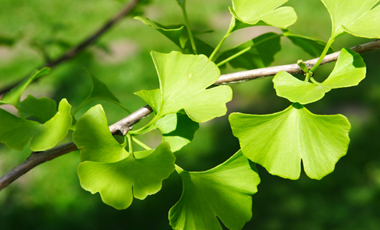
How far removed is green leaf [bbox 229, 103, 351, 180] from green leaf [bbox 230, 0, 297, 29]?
151mm

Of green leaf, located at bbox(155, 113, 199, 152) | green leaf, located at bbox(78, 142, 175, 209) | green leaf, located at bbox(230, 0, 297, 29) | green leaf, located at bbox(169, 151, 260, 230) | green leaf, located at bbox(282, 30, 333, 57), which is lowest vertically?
green leaf, located at bbox(169, 151, 260, 230)

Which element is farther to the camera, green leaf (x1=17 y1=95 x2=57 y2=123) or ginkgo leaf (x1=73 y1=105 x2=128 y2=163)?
green leaf (x1=17 y1=95 x2=57 y2=123)

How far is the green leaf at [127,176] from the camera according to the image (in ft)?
1.43

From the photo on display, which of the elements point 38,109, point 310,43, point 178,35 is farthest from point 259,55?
point 38,109

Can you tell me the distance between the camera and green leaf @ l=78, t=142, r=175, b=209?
44cm

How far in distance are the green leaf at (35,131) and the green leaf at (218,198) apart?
0.20m

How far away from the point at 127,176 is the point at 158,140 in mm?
1808

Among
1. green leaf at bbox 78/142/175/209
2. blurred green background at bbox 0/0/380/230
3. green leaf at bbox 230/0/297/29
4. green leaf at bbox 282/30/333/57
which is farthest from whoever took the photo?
blurred green background at bbox 0/0/380/230

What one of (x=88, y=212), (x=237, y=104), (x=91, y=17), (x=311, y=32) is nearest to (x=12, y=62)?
(x=91, y=17)

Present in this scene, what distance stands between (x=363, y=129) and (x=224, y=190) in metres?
1.94

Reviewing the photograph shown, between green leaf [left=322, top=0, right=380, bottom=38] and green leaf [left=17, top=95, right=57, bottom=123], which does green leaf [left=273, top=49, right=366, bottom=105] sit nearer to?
green leaf [left=322, top=0, right=380, bottom=38]

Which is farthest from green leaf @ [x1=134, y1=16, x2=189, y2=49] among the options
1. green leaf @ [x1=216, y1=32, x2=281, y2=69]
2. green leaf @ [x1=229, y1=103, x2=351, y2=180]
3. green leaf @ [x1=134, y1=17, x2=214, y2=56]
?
green leaf @ [x1=229, y1=103, x2=351, y2=180]

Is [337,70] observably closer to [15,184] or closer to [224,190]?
[224,190]

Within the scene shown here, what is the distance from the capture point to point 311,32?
9.14ft
